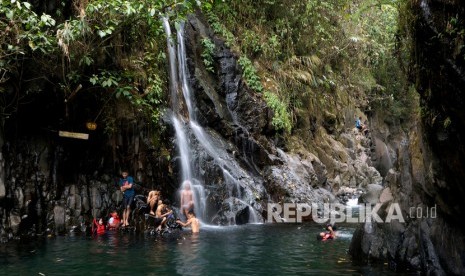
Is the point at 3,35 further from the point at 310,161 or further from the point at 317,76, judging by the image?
the point at 317,76

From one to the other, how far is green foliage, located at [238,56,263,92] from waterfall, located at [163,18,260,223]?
2871mm

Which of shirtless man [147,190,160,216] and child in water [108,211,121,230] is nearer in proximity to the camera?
child in water [108,211,121,230]

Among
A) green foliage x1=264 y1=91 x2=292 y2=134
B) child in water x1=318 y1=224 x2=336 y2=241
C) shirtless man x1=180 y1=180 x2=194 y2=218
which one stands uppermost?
green foliage x1=264 y1=91 x2=292 y2=134

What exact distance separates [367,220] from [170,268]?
3791mm

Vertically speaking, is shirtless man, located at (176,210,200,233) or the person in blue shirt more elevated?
the person in blue shirt

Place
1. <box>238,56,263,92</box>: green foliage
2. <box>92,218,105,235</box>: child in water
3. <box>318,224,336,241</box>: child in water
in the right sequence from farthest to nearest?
<box>238,56,263,92</box>: green foliage
<box>92,218,105,235</box>: child in water
<box>318,224,336,241</box>: child in water

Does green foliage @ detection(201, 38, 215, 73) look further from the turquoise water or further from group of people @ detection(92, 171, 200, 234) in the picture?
the turquoise water

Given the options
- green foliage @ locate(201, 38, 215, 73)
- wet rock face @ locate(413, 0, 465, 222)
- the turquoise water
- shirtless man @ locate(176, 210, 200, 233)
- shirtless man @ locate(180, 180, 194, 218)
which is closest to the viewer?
wet rock face @ locate(413, 0, 465, 222)

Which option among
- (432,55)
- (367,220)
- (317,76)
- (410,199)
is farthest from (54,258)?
(317,76)

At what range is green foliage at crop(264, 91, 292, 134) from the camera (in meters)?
19.0

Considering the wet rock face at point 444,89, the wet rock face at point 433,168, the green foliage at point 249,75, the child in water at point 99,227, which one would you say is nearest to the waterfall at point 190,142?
the child in water at point 99,227

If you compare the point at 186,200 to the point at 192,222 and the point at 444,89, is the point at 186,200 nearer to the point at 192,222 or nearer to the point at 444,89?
the point at 192,222

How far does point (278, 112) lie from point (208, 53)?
3.78 meters

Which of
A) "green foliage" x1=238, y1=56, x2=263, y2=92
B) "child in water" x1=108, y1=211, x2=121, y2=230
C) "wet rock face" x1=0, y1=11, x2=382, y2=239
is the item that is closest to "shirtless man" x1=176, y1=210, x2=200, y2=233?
"wet rock face" x1=0, y1=11, x2=382, y2=239
